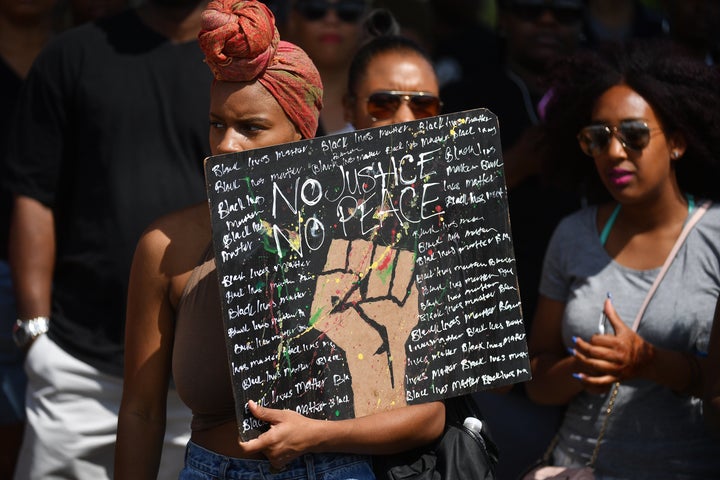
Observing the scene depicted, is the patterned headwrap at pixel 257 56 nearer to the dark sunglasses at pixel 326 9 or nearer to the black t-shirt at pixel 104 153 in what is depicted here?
the black t-shirt at pixel 104 153

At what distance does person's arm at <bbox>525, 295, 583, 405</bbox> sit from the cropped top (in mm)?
1268

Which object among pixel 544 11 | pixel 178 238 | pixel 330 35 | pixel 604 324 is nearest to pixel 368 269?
pixel 178 238

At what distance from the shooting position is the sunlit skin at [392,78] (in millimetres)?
4203

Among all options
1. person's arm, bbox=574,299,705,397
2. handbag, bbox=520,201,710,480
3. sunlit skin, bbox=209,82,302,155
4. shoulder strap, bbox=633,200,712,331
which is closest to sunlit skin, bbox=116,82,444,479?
sunlit skin, bbox=209,82,302,155

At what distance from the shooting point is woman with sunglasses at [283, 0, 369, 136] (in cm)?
518

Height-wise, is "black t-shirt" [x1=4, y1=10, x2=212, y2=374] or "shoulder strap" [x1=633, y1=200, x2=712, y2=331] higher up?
"black t-shirt" [x1=4, y1=10, x2=212, y2=374]

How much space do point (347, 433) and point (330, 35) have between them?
9.34 feet

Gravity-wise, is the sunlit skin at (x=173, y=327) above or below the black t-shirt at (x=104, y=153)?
below

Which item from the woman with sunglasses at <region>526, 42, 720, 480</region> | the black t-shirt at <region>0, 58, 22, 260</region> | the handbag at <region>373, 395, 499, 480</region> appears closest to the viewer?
the handbag at <region>373, 395, 499, 480</region>

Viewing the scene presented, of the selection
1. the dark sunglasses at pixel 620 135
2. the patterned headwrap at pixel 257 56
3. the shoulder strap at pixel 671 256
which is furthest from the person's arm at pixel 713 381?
the patterned headwrap at pixel 257 56

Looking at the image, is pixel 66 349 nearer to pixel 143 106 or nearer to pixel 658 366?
pixel 143 106

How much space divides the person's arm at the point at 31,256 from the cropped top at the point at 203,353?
1.59 metres

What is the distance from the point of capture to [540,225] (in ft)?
15.3

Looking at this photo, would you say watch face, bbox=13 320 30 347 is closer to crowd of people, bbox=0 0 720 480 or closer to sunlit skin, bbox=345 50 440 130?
crowd of people, bbox=0 0 720 480
